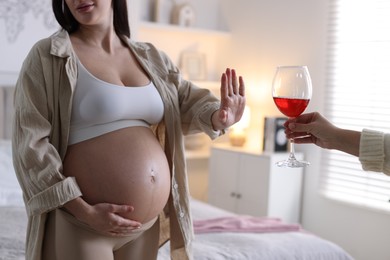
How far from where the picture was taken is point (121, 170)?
1422mm

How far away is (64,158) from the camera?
1.42m

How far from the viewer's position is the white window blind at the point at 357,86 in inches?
133

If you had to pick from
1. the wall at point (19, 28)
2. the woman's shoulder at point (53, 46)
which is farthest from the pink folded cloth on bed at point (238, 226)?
the wall at point (19, 28)

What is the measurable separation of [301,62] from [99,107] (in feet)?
9.02

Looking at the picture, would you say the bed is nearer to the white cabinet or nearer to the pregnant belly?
the pregnant belly

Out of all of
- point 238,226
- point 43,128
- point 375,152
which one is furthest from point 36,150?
point 238,226

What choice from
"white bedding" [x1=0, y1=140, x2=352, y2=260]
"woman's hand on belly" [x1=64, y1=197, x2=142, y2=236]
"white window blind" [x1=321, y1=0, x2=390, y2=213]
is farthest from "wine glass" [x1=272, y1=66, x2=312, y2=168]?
"white window blind" [x1=321, y1=0, x2=390, y2=213]

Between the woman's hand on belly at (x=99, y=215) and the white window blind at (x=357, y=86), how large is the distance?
2380 millimetres

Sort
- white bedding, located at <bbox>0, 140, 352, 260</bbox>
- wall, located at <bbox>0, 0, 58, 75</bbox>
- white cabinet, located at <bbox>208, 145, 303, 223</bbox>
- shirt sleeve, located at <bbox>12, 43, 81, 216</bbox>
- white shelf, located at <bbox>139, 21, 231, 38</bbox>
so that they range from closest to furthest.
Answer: shirt sleeve, located at <bbox>12, 43, 81, 216</bbox> < white bedding, located at <bbox>0, 140, 352, 260</bbox> < wall, located at <bbox>0, 0, 58, 75</bbox> < white cabinet, located at <bbox>208, 145, 303, 223</bbox> < white shelf, located at <bbox>139, 21, 231, 38</bbox>

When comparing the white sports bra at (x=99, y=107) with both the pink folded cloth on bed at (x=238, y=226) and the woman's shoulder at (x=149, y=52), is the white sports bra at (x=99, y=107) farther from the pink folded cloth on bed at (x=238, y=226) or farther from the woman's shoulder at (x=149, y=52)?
the pink folded cloth on bed at (x=238, y=226)

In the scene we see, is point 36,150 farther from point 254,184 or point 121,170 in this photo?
point 254,184

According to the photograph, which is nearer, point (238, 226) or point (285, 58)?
point (238, 226)

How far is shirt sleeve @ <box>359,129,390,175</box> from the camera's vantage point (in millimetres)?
1446

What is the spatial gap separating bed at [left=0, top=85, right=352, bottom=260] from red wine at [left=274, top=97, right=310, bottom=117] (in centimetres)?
85
